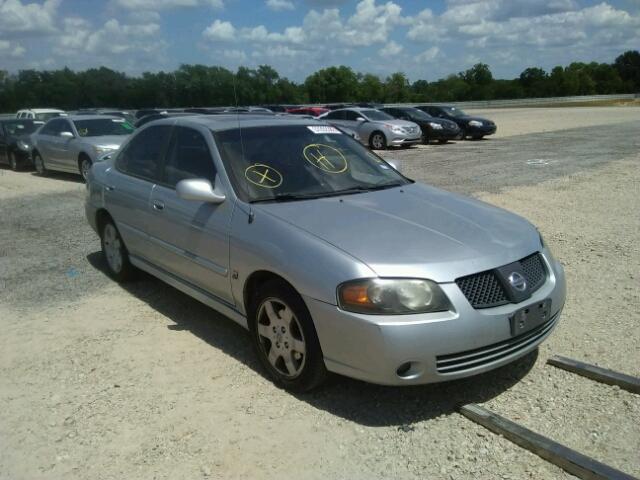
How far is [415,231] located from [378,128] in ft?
56.8

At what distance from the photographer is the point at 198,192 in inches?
156

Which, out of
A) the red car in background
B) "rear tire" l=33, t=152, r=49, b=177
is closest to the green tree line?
the red car in background

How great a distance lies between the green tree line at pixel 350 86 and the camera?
34.2 m

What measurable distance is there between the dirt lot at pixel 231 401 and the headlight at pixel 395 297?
→ 0.69m

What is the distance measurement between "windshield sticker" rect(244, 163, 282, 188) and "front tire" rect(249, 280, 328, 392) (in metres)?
0.82

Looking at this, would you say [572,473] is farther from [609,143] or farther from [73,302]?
[609,143]

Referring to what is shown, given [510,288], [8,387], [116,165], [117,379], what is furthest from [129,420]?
[116,165]

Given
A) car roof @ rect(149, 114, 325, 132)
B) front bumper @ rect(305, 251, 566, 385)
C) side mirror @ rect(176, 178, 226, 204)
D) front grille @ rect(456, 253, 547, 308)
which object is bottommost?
front bumper @ rect(305, 251, 566, 385)

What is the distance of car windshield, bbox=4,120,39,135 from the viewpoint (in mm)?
17217

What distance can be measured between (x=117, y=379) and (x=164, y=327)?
0.88 m

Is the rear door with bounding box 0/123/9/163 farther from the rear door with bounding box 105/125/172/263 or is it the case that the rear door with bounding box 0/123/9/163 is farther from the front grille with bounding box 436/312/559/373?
the front grille with bounding box 436/312/559/373

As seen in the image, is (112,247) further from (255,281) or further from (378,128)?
(378,128)

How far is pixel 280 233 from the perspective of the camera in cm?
354

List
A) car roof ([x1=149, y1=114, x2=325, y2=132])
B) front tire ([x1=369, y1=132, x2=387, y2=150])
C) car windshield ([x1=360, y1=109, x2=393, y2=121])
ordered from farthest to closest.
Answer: car windshield ([x1=360, y1=109, x2=393, y2=121]) < front tire ([x1=369, y1=132, x2=387, y2=150]) < car roof ([x1=149, y1=114, x2=325, y2=132])
